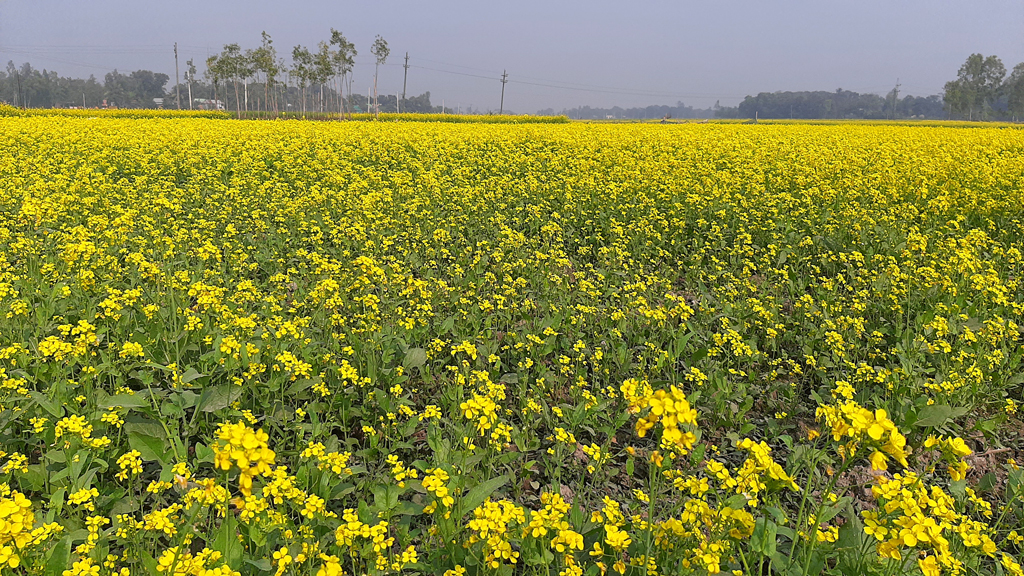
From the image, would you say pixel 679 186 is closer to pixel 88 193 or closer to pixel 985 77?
pixel 88 193

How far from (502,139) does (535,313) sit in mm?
13002

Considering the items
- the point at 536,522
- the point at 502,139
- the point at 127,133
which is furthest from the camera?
the point at 502,139

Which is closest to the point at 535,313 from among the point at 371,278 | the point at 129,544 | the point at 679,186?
the point at 371,278

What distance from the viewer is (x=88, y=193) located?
8.11 meters

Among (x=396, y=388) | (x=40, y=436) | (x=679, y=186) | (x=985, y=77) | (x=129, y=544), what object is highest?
(x=985, y=77)

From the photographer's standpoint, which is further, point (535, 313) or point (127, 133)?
point (127, 133)

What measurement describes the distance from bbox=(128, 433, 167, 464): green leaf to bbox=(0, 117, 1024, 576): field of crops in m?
0.02

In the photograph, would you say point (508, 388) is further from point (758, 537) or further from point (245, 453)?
point (245, 453)

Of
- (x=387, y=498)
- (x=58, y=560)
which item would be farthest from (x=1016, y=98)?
(x=58, y=560)

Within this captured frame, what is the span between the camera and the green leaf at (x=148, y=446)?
2.81 meters

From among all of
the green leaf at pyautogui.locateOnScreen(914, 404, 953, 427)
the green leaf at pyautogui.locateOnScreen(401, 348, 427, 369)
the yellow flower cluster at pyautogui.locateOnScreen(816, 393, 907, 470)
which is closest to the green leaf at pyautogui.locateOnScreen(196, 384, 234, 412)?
the green leaf at pyautogui.locateOnScreen(401, 348, 427, 369)

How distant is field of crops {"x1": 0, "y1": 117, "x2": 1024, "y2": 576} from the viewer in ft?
6.71

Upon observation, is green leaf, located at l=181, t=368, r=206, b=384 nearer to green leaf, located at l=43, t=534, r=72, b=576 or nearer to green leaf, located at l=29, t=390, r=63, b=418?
green leaf, located at l=29, t=390, r=63, b=418

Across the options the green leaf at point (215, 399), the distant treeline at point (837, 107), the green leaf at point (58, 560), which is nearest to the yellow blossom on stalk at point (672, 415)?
the green leaf at point (58, 560)
